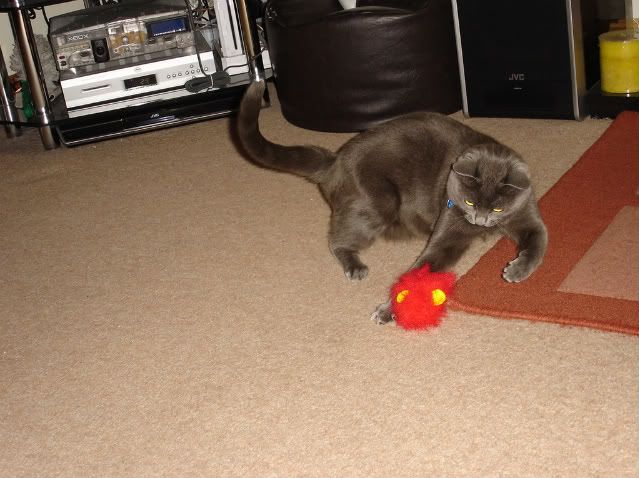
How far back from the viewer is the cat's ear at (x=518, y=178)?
1717mm

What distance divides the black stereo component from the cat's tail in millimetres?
880

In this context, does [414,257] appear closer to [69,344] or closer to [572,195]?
[572,195]

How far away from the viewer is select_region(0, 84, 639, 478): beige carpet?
139 centimetres

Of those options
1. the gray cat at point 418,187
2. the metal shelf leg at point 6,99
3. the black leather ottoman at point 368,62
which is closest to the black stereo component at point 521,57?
the black leather ottoman at point 368,62

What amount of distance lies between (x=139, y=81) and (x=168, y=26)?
22 cm

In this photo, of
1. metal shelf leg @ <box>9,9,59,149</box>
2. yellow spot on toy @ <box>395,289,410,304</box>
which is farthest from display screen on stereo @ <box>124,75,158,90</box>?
yellow spot on toy @ <box>395,289,410,304</box>

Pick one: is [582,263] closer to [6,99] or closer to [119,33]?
[119,33]

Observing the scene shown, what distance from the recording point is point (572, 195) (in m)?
2.09

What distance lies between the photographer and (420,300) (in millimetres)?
1668

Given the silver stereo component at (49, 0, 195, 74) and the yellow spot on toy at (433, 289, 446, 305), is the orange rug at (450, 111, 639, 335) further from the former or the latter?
the silver stereo component at (49, 0, 195, 74)

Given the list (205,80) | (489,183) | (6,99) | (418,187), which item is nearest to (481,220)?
(489,183)

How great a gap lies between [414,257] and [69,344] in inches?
31.7

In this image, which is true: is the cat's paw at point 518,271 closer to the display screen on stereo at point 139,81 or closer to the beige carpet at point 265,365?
the beige carpet at point 265,365

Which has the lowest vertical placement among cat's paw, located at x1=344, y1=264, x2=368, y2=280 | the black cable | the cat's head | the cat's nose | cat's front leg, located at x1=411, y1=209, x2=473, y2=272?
cat's paw, located at x1=344, y1=264, x2=368, y2=280
